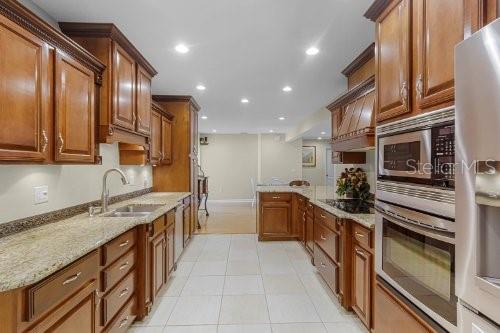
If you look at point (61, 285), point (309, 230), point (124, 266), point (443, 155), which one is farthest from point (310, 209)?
point (61, 285)

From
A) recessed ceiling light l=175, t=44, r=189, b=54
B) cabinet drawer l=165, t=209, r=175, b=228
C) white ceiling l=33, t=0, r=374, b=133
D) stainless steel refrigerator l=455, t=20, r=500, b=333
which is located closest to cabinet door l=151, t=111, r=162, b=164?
white ceiling l=33, t=0, r=374, b=133

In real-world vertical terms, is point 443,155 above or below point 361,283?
above

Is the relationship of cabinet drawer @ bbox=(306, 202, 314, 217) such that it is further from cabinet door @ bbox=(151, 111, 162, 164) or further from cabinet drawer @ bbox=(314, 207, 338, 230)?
cabinet door @ bbox=(151, 111, 162, 164)

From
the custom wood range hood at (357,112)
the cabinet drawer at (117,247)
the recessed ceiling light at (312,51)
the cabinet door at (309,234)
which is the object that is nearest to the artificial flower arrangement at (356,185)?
the custom wood range hood at (357,112)

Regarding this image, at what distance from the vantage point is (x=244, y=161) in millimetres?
9930

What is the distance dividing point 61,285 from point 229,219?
5.65 metres

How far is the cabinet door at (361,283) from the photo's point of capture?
6.75 feet

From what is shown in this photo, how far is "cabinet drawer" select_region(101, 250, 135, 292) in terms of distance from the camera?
172 centimetres

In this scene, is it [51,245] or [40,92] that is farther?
[40,92]

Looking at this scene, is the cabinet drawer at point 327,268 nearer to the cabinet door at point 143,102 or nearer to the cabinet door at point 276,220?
the cabinet door at point 276,220

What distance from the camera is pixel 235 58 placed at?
302cm

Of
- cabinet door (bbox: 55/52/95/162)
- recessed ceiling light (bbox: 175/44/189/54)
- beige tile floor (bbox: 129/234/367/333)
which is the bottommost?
beige tile floor (bbox: 129/234/367/333)

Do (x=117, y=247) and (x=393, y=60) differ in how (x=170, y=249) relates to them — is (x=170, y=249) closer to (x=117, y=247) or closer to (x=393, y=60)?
(x=117, y=247)

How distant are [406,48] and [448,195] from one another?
0.85m
